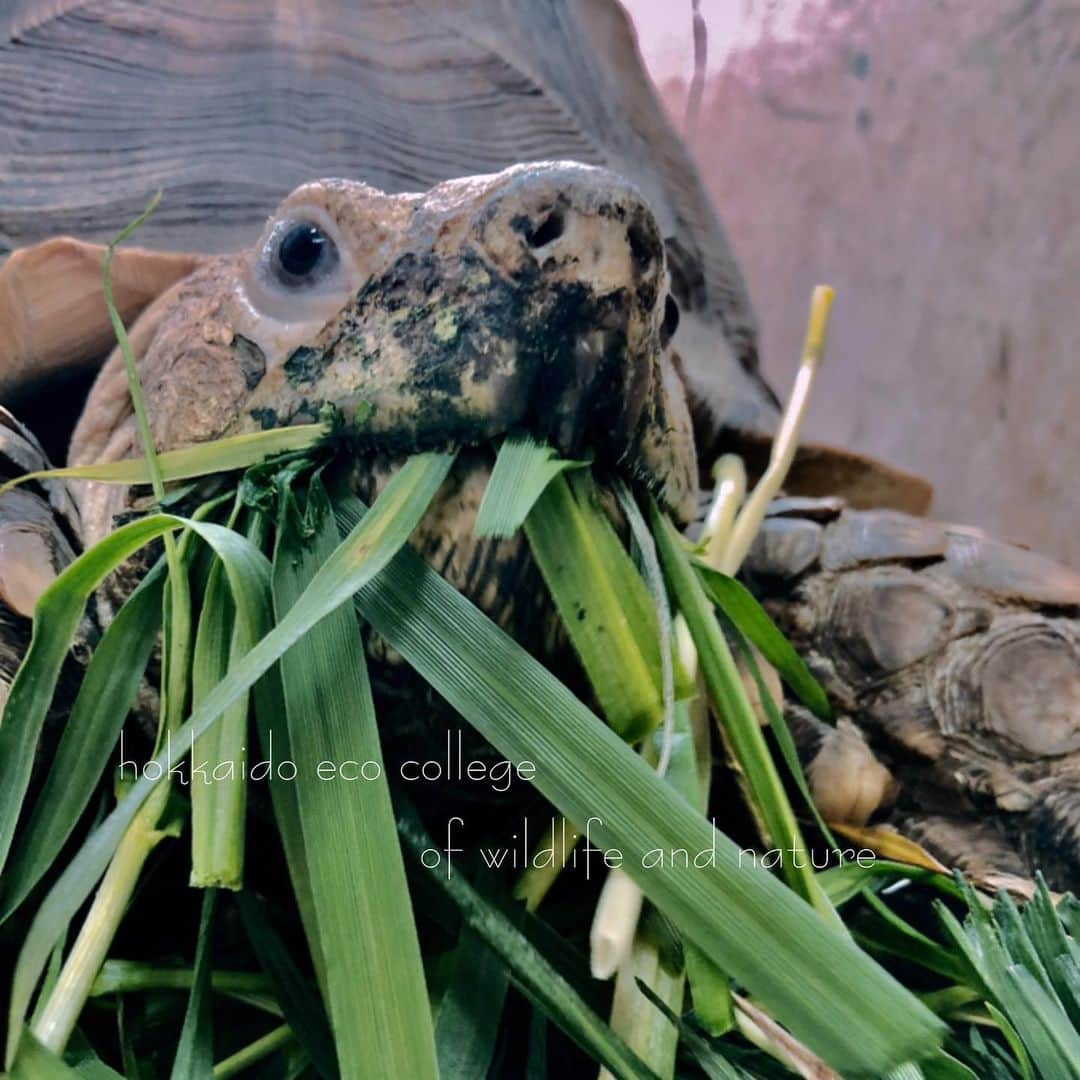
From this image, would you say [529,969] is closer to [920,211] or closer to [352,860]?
[352,860]

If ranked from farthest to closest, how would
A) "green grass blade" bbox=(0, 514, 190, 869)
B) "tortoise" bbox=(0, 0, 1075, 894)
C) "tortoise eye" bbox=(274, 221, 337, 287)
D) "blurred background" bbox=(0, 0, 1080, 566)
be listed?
"blurred background" bbox=(0, 0, 1080, 566) → "tortoise" bbox=(0, 0, 1075, 894) → "tortoise eye" bbox=(274, 221, 337, 287) → "green grass blade" bbox=(0, 514, 190, 869)

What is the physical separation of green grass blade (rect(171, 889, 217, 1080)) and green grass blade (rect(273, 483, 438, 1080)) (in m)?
0.08

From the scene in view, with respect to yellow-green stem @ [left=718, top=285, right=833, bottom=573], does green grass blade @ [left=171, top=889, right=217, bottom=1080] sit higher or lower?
lower

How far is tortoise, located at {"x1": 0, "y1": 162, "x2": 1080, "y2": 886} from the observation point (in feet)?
1.65

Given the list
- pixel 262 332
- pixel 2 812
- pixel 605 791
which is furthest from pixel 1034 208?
pixel 2 812

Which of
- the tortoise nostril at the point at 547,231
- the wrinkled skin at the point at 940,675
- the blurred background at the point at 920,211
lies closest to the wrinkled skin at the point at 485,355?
the tortoise nostril at the point at 547,231

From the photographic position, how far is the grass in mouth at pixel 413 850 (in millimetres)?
415

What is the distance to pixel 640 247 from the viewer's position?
1.71ft

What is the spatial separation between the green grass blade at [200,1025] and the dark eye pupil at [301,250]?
0.40 m

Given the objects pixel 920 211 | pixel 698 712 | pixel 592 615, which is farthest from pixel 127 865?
pixel 920 211

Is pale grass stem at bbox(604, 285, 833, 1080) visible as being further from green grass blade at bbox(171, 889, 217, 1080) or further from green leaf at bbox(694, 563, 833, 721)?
green grass blade at bbox(171, 889, 217, 1080)

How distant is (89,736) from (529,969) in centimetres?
27

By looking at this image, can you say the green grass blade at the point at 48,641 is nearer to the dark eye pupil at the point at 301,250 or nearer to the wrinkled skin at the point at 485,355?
the wrinkled skin at the point at 485,355

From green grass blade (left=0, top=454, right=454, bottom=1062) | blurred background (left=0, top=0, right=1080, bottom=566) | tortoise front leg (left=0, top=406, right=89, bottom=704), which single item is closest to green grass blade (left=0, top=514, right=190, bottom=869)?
green grass blade (left=0, top=454, right=454, bottom=1062)
